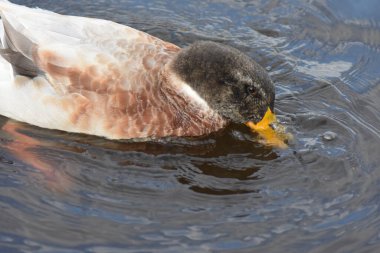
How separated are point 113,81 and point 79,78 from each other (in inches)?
11.6

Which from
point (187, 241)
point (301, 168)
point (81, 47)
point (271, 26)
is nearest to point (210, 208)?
point (187, 241)

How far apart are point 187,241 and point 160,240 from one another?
202 mm

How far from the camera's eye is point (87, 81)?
595 centimetres

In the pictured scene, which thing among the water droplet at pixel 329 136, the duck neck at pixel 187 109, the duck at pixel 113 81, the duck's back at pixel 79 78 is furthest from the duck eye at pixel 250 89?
the water droplet at pixel 329 136

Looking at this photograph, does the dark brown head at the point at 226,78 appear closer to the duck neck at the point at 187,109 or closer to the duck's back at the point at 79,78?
the duck neck at the point at 187,109

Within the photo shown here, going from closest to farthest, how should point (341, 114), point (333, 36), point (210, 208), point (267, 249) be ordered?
point (267, 249) < point (210, 208) < point (341, 114) < point (333, 36)

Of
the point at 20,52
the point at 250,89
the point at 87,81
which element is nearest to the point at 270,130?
the point at 250,89

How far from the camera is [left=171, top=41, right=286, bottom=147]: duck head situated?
6098mm

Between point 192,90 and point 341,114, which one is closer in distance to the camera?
point 192,90

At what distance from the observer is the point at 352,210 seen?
5.54m

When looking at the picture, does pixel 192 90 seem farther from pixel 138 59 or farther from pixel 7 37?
pixel 7 37

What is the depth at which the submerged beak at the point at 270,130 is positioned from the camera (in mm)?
6375

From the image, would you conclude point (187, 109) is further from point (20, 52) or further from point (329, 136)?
point (20, 52)

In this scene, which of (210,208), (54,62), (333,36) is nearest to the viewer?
(210,208)
